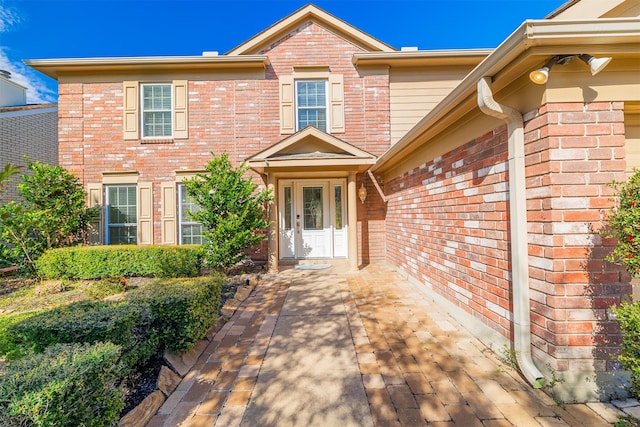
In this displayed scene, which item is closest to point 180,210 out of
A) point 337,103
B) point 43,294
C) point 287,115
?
point 43,294

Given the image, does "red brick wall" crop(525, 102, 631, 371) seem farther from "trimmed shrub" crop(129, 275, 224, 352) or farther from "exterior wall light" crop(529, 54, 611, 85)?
"trimmed shrub" crop(129, 275, 224, 352)

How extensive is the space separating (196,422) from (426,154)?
15.4 ft

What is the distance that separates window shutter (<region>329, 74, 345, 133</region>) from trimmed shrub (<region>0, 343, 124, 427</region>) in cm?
726

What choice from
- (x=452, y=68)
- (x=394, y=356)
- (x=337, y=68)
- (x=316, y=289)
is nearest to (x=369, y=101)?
(x=337, y=68)

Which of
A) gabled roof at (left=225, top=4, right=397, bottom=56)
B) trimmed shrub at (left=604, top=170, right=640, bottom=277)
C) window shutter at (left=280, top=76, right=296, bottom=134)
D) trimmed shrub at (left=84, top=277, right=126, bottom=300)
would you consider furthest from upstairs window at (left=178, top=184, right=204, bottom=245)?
trimmed shrub at (left=604, top=170, right=640, bottom=277)

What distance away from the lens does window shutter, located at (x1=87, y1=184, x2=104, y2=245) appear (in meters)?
7.83

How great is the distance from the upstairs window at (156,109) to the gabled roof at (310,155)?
3.28 metres

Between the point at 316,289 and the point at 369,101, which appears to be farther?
the point at 369,101

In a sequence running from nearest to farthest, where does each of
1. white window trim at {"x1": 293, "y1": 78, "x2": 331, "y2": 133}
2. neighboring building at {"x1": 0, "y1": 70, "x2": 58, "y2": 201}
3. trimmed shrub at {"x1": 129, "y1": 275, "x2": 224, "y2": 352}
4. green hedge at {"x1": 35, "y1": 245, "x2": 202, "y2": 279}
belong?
trimmed shrub at {"x1": 129, "y1": 275, "x2": 224, "y2": 352}
green hedge at {"x1": 35, "y1": 245, "x2": 202, "y2": 279}
white window trim at {"x1": 293, "y1": 78, "x2": 331, "y2": 133}
neighboring building at {"x1": 0, "y1": 70, "x2": 58, "y2": 201}

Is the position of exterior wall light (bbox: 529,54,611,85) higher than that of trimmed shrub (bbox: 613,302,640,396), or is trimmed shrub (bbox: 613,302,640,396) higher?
exterior wall light (bbox: 529,54,611,85)

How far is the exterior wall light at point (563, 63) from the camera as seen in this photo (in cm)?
210

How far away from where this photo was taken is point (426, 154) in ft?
16.1

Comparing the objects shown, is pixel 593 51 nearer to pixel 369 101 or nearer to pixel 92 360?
pixel 92 360

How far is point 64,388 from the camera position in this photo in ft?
4.88
